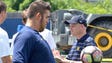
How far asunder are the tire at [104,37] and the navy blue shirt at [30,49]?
7.16 m

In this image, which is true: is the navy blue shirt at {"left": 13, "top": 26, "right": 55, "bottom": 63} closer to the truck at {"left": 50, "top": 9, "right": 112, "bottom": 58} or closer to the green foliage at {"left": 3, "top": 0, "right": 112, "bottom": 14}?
the truck at {"left": 50, "top": 9, "right": 112, "bottom": 58}

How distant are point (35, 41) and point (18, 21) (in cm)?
1289

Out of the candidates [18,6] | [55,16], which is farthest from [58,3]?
[55,16]

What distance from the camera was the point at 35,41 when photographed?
390 cm

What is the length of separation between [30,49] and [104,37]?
24.6 ft

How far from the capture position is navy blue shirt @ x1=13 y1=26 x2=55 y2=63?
3.87 meters

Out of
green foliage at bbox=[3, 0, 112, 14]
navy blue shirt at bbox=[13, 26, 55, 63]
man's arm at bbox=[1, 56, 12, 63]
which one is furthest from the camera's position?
green foliage at bbox=[3, 0, 112, 14]

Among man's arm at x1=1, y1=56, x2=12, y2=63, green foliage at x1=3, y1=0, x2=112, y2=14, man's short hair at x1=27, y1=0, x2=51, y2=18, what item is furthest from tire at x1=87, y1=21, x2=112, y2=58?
green foliage at x1=3, y1=0, x2=112, y2=14

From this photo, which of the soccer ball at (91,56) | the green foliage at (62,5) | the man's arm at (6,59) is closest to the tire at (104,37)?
the man's arm at (6,59)

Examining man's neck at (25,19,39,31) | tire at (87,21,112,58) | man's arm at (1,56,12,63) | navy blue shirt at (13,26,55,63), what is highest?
man's neck at (25,19,39,31)

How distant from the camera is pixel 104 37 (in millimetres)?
11234

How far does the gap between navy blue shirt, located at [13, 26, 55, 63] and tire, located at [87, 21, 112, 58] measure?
7.16 meters

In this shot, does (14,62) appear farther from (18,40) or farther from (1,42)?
(1,42)

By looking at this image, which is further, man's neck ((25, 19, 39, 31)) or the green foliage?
the green foliage
